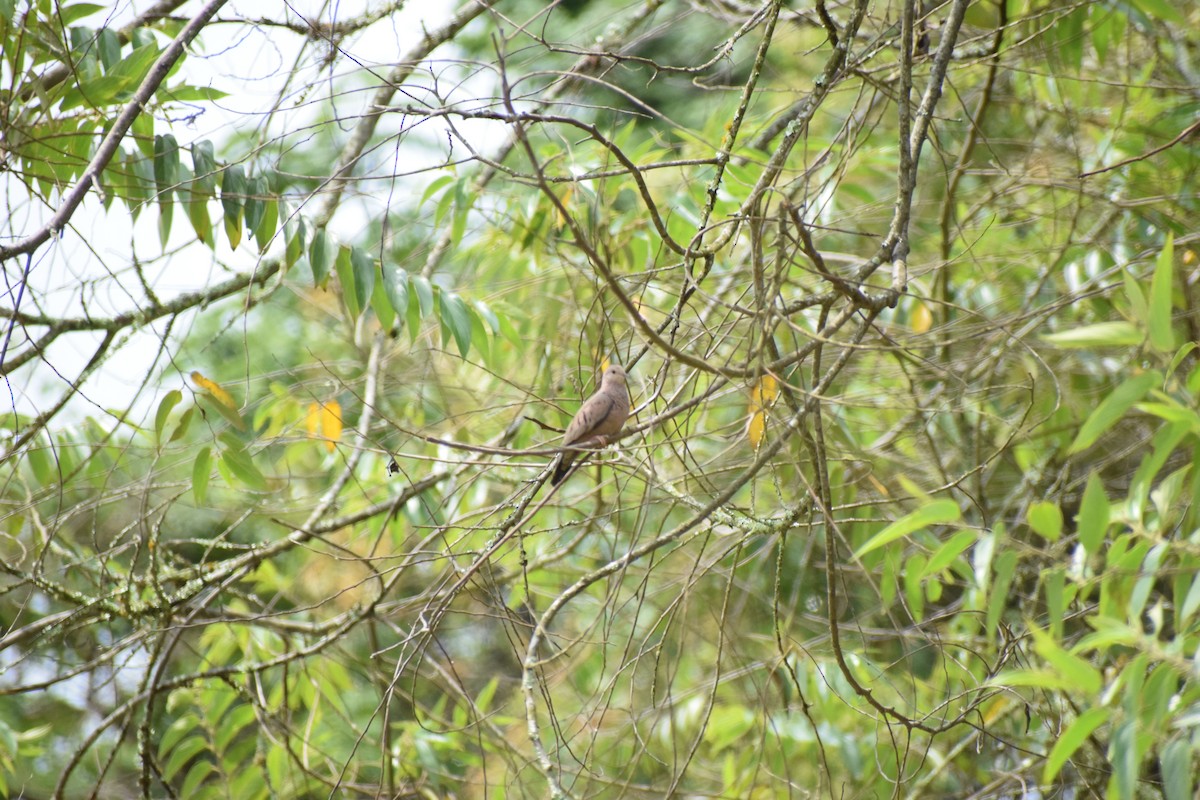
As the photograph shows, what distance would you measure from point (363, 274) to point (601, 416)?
0.97 m

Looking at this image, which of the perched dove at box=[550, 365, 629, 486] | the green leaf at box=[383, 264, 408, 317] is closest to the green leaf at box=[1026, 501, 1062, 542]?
the perched dove at box=[550, 365, 629, 486]

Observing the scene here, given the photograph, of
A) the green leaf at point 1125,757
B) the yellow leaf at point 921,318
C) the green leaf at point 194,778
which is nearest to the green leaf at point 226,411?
the green leaf at point 194,778

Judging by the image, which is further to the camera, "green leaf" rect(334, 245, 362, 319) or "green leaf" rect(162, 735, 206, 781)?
"green leaf" rect(162, 735, 206, 781)

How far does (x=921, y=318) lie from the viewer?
477cm

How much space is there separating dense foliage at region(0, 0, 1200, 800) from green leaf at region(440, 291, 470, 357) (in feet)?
0.06

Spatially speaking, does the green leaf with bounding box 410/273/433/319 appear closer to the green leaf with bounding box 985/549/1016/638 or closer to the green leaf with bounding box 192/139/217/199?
the green leaf with bounding box 192/139/217/199

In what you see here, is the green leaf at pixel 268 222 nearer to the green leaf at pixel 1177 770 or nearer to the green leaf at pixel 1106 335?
the green leaf at pixel 1106 335

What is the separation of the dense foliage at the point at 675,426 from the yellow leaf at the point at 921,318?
0.11ft

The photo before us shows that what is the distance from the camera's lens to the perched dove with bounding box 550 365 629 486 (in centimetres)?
319

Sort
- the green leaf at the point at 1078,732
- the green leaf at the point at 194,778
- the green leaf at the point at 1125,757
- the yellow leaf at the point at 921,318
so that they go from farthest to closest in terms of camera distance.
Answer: the yellow leaf at the point at 921,318
the green leaf at the point at 194,778
the green leaf at the point at 1078,732
the green leaf at the point at 1125,757

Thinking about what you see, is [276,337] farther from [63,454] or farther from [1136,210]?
[1136,210]

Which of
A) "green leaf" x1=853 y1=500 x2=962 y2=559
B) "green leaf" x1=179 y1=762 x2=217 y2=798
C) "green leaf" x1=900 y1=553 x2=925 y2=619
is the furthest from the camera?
"green leaf" x1=179 y1=762 x2=217 y2=798

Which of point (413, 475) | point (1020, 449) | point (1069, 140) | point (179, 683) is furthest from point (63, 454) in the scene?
point (1069, 140)

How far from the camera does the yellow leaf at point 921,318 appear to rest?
4.60 metres
